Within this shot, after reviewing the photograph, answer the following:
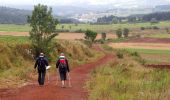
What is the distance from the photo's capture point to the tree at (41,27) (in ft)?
129

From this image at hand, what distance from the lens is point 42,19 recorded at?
1553 inches

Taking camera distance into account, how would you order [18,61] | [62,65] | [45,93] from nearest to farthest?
[45,93] → [62,65] → [18,61]

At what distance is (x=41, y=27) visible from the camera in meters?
39.6

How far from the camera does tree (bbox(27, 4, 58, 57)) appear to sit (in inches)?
1549

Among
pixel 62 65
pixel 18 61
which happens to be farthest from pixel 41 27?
pixel 62 65

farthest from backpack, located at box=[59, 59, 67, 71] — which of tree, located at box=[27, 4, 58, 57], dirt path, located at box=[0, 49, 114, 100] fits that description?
tree, located at box=[27, 4, 58, 57]

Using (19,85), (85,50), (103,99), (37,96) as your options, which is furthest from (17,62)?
(85,50)

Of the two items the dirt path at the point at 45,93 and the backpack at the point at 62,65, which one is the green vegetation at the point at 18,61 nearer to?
the dirt path at the point at 45,93

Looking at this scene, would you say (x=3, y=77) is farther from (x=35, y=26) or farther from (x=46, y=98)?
(x=35, y=26)

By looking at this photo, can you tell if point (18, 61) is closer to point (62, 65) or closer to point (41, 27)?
point (41, 27)

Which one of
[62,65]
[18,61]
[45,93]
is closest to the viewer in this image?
[45,93]

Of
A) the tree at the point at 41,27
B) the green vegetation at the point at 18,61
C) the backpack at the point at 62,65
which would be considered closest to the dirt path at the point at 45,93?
the backpack at the point at 62,65

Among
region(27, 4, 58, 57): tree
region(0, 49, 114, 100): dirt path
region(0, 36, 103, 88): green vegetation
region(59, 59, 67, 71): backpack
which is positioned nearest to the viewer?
region(0, 49, 114, 100): dirt path

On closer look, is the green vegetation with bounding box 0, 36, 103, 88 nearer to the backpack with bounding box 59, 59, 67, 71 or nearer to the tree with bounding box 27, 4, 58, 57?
the tree with bounding box 27, 4, 58, 57
